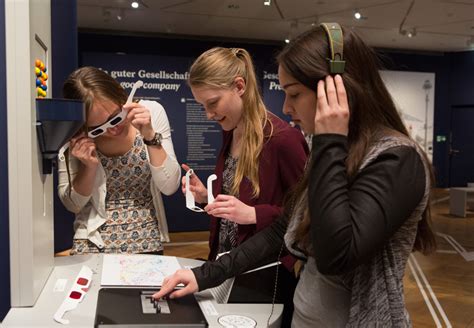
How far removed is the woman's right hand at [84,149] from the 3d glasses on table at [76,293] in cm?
41

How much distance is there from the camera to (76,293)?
51.6 inches

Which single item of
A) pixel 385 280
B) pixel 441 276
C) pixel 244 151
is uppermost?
pixel 244 151

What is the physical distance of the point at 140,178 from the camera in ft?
6.17

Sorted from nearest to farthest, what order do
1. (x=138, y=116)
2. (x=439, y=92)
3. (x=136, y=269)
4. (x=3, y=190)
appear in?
(x=3, y=190) < (x=136, y=269) < (x=138, y=116) < (x=439, y=92)

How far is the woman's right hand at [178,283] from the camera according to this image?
125 cm

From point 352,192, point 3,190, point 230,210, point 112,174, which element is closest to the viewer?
point 352,192

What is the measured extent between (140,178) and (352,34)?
1.10 meters

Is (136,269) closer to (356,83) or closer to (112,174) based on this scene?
(112,174)

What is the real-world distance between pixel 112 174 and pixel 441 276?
13.3ft

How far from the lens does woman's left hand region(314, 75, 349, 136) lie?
3.07 feet

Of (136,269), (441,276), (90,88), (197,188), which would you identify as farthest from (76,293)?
(441,276)

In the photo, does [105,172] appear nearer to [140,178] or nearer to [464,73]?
[140,178]

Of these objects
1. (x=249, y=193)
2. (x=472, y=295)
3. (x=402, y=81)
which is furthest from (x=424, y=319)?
(x=402, y=81)

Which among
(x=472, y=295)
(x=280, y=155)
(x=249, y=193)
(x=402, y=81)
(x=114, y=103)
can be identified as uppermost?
(x=402, y=81)
